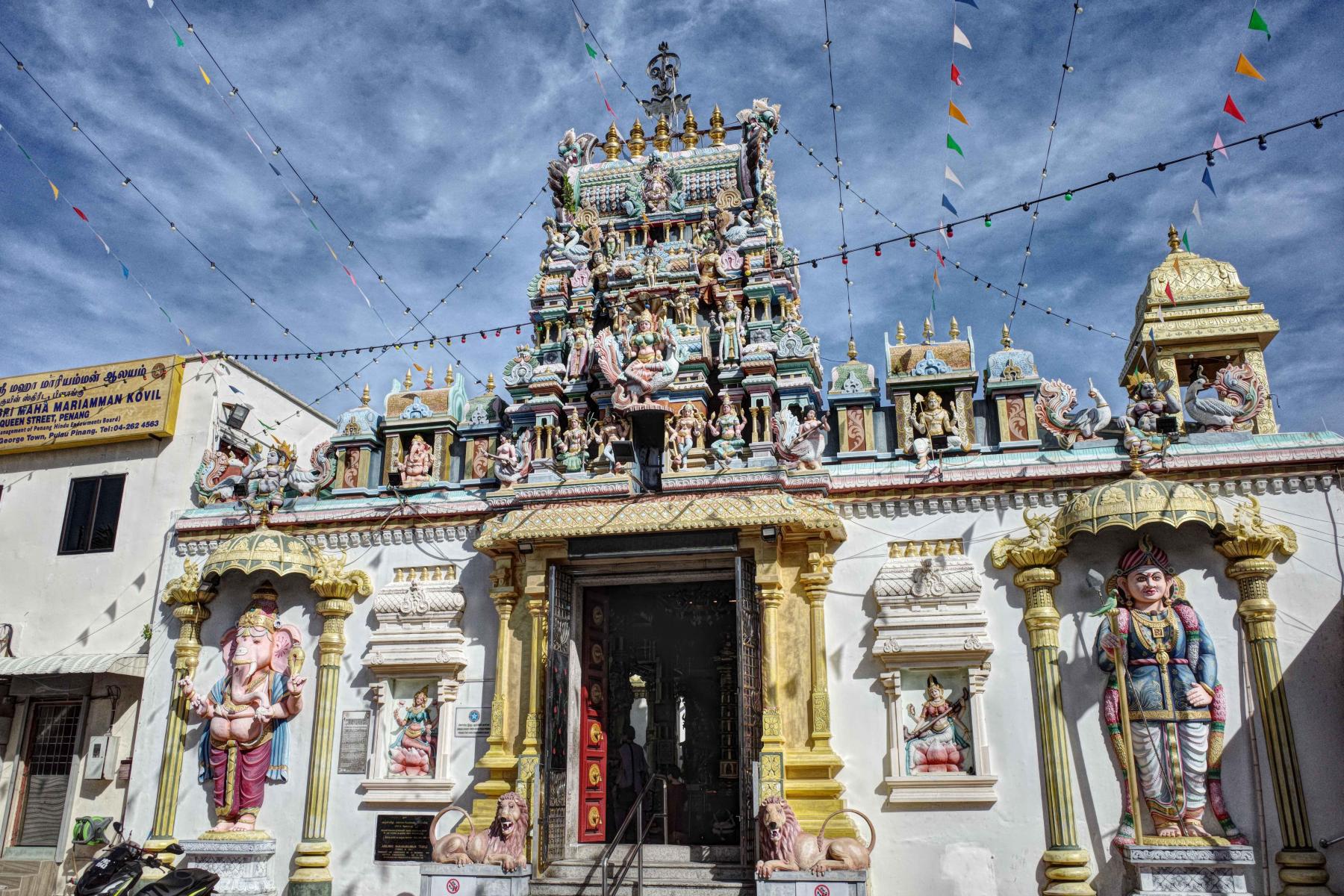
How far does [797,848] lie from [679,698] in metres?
7.45

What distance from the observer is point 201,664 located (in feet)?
48.0

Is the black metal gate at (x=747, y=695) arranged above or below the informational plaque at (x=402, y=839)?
above

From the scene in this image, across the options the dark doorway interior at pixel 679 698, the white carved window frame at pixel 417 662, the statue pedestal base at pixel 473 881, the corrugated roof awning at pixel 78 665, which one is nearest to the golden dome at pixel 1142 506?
the dark doorway interior at pixel 679 698

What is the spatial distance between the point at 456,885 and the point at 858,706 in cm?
498

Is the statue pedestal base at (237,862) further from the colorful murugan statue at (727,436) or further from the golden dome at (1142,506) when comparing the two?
the golden dome at (1142,506)

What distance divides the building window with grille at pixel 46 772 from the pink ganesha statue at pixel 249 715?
101 inches

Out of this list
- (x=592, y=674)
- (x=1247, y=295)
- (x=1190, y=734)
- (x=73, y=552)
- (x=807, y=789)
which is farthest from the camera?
(x=1247, y=295)

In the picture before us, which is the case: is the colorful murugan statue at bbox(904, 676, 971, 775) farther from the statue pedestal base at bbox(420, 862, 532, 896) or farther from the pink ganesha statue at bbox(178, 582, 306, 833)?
the pink ganesha statue at bbox(178, 582, 306, 833)

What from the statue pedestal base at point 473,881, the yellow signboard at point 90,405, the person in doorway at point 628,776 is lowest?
the statue pedestal base at point 473,881

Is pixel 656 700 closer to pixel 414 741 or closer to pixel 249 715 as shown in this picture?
pixel 414 741

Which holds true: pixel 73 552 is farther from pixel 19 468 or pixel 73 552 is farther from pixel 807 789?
pixel 807 789

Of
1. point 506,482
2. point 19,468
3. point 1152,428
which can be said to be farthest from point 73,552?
point 1152,428

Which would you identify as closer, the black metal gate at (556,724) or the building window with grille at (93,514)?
the black metal gate at (556,724)

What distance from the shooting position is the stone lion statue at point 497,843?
1150 centimetres
